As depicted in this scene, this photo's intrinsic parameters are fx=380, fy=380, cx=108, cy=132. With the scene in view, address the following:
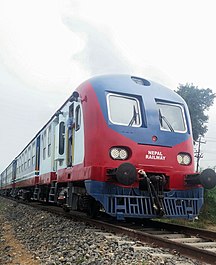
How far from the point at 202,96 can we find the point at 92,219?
69.4 feet

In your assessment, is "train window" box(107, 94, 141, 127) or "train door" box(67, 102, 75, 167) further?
"train door" box(67, 102, 75, 167)

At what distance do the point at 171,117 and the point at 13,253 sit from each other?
4.13m

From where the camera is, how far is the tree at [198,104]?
26891 mm

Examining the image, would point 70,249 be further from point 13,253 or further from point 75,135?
point 75,135

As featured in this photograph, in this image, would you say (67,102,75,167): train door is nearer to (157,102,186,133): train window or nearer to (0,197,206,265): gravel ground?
(0,197,206,265): gravel ground

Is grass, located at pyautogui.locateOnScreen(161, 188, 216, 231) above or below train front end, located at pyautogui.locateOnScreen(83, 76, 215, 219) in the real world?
below

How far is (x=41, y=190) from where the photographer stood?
1430cm

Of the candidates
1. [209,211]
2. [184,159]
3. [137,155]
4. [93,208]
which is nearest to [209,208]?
[209,211]

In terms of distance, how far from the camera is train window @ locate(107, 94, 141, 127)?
738cm

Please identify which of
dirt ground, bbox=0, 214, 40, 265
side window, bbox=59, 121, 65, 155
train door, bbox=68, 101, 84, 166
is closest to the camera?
dirt ground, bbox=0, 214, 40, 265

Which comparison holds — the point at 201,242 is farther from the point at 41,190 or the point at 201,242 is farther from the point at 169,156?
the point at 41,190

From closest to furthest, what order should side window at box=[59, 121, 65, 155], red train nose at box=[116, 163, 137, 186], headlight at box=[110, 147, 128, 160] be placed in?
red train nose at box=[116, 163, 137, 186] → headlight at box=[110, 147, 128, 160] → side window at box=[59, 121, 65, 155]

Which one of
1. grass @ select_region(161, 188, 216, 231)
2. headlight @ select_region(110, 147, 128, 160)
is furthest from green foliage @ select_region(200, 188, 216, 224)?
headlight @ select_region(110, 147, 128, 160)

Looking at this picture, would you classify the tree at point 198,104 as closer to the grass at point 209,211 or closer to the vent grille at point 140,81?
A: the grass at point 209,211
